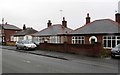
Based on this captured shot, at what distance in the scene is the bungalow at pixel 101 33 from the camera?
32812 millimetres

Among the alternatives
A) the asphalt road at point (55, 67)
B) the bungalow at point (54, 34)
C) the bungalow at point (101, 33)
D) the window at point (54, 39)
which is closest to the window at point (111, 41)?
the bungalow at point (101, 33)

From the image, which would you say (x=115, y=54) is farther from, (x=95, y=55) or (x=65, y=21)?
(x=65, y=21)

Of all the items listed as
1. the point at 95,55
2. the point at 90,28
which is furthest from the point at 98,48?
the point at 90,28

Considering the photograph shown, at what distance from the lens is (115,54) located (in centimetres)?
2294

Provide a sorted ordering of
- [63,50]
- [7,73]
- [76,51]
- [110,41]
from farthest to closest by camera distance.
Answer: [110,41], [63,50], [76,51], [7,73]

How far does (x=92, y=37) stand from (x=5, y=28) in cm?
5115

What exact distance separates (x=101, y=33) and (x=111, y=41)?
1864 millimetres

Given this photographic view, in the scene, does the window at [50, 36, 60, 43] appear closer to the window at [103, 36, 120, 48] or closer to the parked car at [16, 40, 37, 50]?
the parked car at [16, 40, 37, 50]

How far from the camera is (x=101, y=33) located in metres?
33.7

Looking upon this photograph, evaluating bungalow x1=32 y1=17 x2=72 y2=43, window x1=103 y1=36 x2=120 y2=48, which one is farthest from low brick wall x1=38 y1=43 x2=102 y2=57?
bungalow x1=32 y1=17 x2=72 y2=43

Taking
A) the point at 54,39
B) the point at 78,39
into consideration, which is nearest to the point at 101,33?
the point at 78,39

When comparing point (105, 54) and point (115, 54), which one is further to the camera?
point (105, 54)

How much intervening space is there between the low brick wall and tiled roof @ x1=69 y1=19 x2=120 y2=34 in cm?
650

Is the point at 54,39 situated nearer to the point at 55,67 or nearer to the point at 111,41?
the point at 111,41
